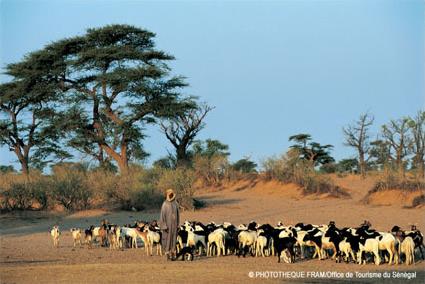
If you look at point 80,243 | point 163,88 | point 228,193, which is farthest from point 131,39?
point 80,243

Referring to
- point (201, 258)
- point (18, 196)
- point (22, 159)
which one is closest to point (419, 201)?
point (201, 258)

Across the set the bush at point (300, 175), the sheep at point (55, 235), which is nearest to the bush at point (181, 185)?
the bush at point (300, 175)

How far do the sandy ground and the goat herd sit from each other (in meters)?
0.33

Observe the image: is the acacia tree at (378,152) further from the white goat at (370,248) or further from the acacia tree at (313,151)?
the white goat at (370,248)

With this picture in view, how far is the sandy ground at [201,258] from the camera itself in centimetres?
1319

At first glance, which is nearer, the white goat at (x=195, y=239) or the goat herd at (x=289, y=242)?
the goat herd at (x=289, y=242)

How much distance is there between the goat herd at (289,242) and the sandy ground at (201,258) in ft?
1.08

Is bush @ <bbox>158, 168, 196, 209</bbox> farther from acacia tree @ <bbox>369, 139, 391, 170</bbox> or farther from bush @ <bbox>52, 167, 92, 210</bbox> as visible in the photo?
acacia tree @ <bbox>369, 139, 391, 170</bbox>

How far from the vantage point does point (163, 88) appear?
39156 mm

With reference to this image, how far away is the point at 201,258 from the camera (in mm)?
16406

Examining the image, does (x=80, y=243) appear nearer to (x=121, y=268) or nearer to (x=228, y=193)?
(x=121, y=268)

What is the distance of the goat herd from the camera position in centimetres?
1503

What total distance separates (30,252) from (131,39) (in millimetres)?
23472

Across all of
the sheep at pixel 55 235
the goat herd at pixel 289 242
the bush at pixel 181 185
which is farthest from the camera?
the bush at pixel 181 185
